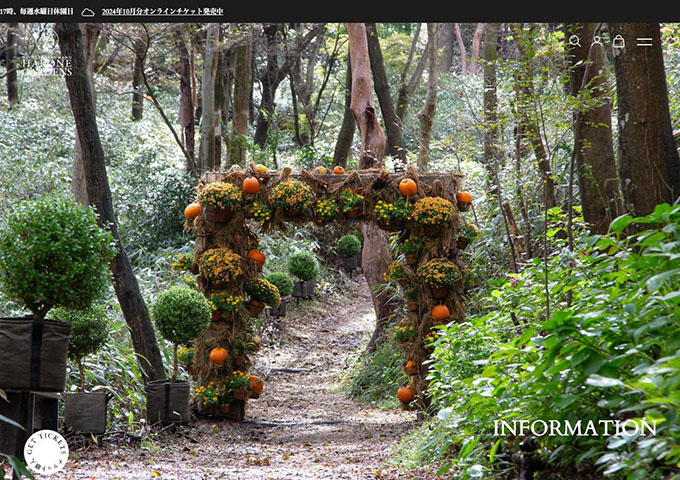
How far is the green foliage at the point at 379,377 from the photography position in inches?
317

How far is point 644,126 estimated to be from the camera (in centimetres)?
346

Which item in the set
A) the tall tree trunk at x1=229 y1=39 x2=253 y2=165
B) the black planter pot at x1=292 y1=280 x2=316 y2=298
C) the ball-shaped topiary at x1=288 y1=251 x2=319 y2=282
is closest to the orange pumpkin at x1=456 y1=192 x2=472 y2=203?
the ball-shaped topiary at x1=288 y1=251 x2=319 y2=282

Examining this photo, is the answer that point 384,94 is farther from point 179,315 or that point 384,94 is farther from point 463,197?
point 179,315

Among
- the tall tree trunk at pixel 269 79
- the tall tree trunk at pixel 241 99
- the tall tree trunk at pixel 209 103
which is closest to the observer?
the tall tree trunk at pixel 209 103

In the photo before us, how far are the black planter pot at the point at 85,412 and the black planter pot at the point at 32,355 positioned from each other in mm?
944

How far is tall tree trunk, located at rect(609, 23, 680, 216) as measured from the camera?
11.1 feet

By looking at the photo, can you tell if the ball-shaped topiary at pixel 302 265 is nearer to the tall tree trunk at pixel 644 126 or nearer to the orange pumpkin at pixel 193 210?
the orange pumpkin at pixel 193 210

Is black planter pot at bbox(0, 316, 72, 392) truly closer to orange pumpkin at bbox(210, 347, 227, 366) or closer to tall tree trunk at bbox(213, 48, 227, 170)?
orange pumpkin at bbox(210, 347, 227, 366)

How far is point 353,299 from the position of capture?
13.8m

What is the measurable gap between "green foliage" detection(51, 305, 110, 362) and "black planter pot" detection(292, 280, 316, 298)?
7.09m

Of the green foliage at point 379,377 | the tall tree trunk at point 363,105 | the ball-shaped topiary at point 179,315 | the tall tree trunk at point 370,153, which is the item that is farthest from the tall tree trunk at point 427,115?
the ball-shaped topiary at point 179,315

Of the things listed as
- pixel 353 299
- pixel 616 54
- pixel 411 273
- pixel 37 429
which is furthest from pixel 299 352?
pixel 616 54

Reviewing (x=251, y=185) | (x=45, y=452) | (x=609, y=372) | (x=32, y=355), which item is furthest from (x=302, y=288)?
(x=609, y=372)

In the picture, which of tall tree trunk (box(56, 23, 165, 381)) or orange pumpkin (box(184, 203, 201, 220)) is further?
orange pumpkin (box(184, 203, 201, 220))
